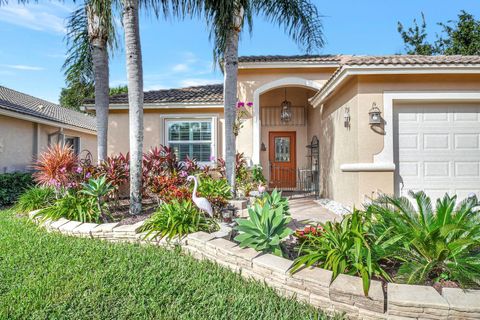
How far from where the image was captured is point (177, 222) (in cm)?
490

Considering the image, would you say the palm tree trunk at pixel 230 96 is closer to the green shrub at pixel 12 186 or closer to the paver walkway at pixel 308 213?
the paver walkway at pixel 308 213

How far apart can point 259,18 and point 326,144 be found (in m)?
4.81

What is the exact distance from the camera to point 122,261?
13.5ft

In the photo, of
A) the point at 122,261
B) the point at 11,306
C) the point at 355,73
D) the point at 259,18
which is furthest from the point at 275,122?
the point at 11,306

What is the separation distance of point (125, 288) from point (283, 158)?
10674mm

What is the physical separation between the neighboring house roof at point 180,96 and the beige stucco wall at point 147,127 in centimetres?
41

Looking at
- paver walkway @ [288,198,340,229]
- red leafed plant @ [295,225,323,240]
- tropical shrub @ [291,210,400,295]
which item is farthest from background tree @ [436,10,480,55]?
tropical shrub @ [291,210,400,295]

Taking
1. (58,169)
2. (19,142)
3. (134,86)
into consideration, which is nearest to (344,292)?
(134,86)

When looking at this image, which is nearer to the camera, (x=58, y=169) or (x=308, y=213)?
(x=58, y=169)

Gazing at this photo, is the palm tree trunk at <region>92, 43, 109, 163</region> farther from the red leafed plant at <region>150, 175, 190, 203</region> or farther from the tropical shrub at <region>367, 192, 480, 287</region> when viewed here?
the tropical shrub at <region>367, 192, 480, 287</region>

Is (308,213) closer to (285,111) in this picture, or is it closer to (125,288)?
(125,288)

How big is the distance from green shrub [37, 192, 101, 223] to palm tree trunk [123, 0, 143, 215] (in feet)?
2.64

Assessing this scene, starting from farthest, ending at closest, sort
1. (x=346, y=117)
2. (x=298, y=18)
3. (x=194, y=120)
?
(x=194, y=120)
(x=298, y=18)
(x=346, y=117)

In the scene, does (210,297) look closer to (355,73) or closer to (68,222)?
(68,222)
